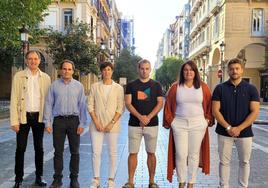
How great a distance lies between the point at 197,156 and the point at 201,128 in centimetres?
42

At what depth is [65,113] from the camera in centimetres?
638

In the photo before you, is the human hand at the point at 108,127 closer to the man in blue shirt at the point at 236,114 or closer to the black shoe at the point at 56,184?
the black shoe at the point at 56,184

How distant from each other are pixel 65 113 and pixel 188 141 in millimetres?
1905

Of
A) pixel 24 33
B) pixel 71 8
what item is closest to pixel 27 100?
pixel 24 33

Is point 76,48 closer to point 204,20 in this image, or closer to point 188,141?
point 188,141

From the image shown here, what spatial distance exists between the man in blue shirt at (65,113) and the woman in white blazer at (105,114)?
243 millimetres

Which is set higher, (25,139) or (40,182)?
(25,139)

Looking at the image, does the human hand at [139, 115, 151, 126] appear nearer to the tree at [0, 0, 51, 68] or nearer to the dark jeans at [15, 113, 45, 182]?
the dark jeans at [15, 113, 45, 182]

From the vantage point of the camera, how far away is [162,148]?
11.3 meters

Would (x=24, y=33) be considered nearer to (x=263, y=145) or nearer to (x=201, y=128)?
(x=263, y=145)

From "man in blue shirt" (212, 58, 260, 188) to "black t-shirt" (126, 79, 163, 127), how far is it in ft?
3.07

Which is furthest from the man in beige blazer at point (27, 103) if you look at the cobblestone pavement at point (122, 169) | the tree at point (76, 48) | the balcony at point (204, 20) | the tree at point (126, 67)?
the balcony at point (204, 20)

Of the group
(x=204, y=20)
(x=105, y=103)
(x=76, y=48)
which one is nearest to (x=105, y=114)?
(x=105, y=103)

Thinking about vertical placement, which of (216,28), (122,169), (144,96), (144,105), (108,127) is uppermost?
(216,28)
